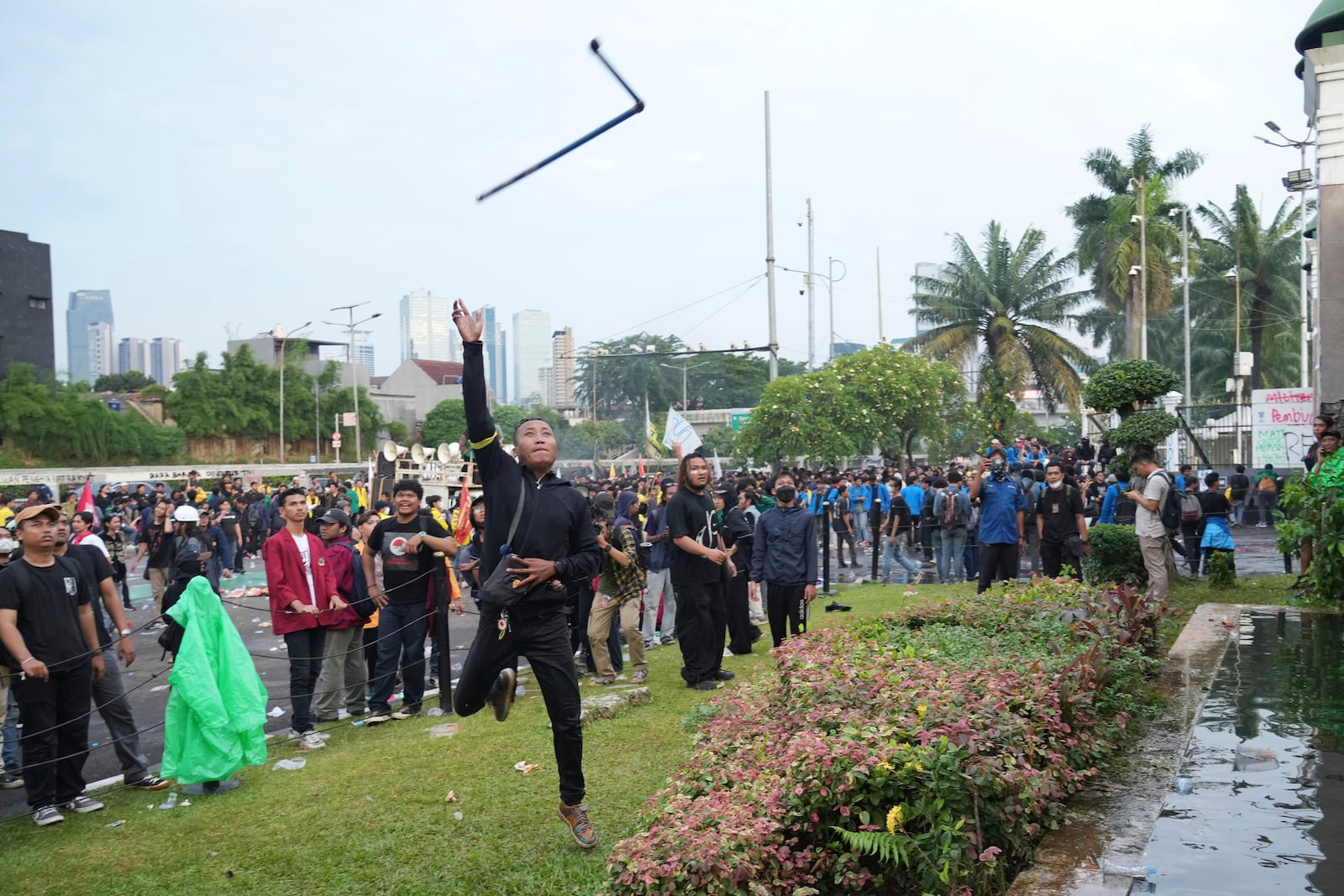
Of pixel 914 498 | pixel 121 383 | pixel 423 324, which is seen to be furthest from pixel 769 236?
pixel 423 324

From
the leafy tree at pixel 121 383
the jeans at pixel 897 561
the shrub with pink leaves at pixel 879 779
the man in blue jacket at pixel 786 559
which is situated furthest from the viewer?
the leafy tree at pixel 121 383

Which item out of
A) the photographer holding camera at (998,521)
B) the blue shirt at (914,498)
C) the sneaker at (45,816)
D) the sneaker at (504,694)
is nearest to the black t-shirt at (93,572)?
the sneaker at (45,816)

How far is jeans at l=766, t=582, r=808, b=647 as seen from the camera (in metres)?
8.95

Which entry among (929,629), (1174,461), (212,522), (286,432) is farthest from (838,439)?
(286,432)

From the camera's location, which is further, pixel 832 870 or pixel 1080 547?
pixel 1080 547

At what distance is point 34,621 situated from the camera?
6.03 meters

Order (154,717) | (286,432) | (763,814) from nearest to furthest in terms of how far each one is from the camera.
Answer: (763,814)
(154,717)
(286,432)

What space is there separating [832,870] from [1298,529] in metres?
8.00

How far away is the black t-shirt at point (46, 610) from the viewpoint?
5.98 metres

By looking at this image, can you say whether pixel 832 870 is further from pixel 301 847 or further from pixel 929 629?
pixel 929 629

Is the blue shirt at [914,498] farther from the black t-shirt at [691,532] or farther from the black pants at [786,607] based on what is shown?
the black t-shirt at [691,532]

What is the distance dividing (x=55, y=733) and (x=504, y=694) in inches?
114

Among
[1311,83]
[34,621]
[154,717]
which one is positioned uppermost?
[1311,83]

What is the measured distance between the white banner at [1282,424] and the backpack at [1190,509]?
7.81 meters
